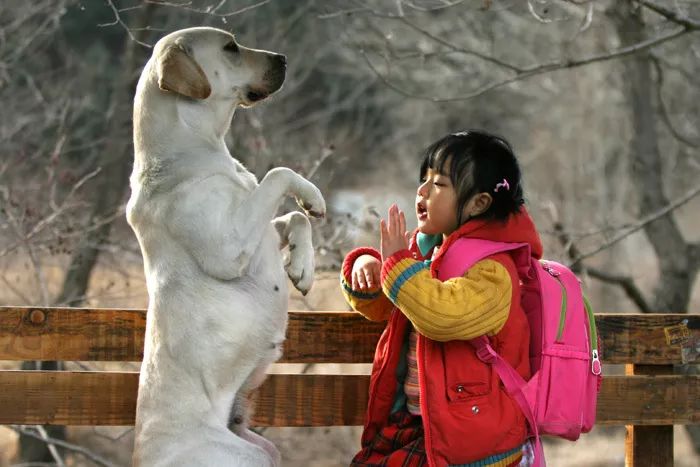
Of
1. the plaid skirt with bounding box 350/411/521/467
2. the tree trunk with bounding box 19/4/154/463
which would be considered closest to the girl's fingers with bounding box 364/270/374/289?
the plaid skirt with bounding box 350/411/521/467

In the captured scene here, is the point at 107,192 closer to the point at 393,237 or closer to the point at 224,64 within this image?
the point at 224,64

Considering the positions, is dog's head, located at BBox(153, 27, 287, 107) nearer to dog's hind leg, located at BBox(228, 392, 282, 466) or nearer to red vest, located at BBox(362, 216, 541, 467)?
red vest, located at BBox(362, 216, 541, 467)

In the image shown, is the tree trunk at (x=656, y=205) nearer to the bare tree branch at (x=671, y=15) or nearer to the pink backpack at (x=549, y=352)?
the bare tree branch at (x=671, y=15)

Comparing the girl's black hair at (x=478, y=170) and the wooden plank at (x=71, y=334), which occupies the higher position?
the girl's black hair at (x=478, y=170)

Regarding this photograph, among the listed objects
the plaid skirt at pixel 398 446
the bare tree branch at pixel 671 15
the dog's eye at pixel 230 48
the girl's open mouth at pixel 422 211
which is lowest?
the plaid skirt at pixel 398 446

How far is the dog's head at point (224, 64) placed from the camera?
3.06 metres

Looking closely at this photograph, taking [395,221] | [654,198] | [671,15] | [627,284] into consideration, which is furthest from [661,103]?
[395,221]

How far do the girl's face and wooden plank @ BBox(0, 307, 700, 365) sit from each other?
0.62 m

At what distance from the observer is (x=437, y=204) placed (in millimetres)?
3000

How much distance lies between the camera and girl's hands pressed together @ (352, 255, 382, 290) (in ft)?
10.1

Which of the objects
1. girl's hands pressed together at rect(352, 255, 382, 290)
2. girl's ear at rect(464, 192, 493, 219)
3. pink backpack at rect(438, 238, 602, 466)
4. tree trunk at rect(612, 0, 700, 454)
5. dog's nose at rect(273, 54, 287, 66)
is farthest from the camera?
tree trunk at rect(612, 0, 700, 454)

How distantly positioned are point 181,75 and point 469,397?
1.27 meters

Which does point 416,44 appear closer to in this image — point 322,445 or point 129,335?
point 322,445

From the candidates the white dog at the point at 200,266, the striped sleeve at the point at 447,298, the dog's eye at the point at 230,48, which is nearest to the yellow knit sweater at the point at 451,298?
the striped sleeve at the point at 447,298
